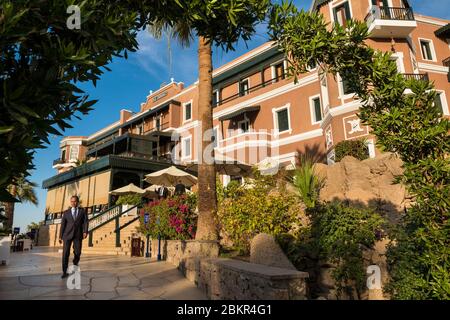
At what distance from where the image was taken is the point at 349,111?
17.0 m

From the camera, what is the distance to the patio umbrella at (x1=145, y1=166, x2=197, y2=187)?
644 inches

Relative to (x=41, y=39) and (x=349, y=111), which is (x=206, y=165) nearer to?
(x=41, y=39)

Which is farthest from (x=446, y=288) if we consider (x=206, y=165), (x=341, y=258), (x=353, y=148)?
(x=353, y=148)

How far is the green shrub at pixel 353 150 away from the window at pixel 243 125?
35.0 ft

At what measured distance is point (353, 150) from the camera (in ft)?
51.3

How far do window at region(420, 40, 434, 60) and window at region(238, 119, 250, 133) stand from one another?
1377cm

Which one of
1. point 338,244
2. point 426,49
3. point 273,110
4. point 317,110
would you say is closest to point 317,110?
point 317,110

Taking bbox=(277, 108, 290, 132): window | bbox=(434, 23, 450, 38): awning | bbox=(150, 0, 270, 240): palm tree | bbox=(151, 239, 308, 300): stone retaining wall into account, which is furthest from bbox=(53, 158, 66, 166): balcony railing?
bbox=(434, 23, 450, 38): awning

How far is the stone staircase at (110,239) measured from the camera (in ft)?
48.6

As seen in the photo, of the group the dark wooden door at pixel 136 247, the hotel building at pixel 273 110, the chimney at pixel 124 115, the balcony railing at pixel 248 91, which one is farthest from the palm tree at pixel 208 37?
the chimney at pixel 124 115

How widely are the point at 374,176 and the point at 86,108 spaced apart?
1205cm

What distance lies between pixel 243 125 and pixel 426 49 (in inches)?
584

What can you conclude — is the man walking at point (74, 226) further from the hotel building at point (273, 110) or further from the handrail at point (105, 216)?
the hotel building at point (273, 110)

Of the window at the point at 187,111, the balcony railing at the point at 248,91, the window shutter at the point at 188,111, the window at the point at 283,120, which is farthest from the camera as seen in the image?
the window shutter at the point at 188,111
